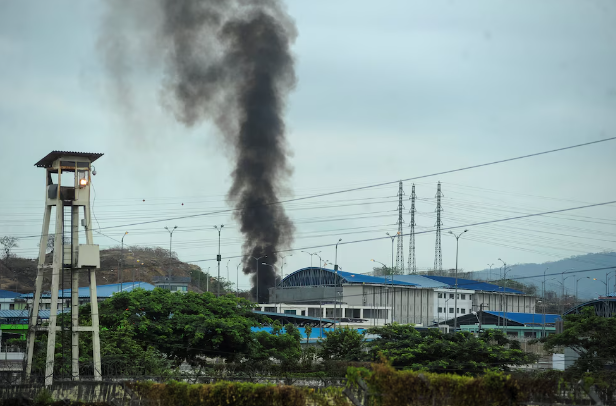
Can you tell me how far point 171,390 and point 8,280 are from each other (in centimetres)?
13401

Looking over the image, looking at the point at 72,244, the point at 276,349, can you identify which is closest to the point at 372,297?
the point at 276,349

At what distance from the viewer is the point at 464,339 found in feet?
136

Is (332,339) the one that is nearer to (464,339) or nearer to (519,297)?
(464,339)

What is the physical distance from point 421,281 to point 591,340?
3341 inches

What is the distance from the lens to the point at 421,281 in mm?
127812

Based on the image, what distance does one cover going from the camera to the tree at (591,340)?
42.2 metres

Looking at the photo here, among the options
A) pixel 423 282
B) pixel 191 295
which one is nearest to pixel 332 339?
pixel 191 295

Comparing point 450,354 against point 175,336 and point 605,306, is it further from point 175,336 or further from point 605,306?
point 605,306

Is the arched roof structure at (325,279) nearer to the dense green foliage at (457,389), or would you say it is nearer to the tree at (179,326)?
the tree at (179,326)

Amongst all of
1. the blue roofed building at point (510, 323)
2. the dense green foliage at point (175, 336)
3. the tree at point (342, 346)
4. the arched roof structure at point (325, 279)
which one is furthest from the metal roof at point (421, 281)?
the dense green foliage at point (175, 336)

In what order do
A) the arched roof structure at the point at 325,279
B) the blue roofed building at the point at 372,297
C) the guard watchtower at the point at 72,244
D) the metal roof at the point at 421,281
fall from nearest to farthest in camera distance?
1. the guard watchtower at the point at 72,244
2. the blue roofed building at the point at 372,297
3. the arched roof structure at the point at 325,279
4. the metal roof at the point at 421,281

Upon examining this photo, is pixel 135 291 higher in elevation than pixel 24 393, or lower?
higher

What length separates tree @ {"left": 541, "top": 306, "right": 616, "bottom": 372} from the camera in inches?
1662

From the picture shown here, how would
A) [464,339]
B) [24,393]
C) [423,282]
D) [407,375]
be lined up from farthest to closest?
1. [423,282]
2. [464,339]
3. [24,393]
4. [407,375]
